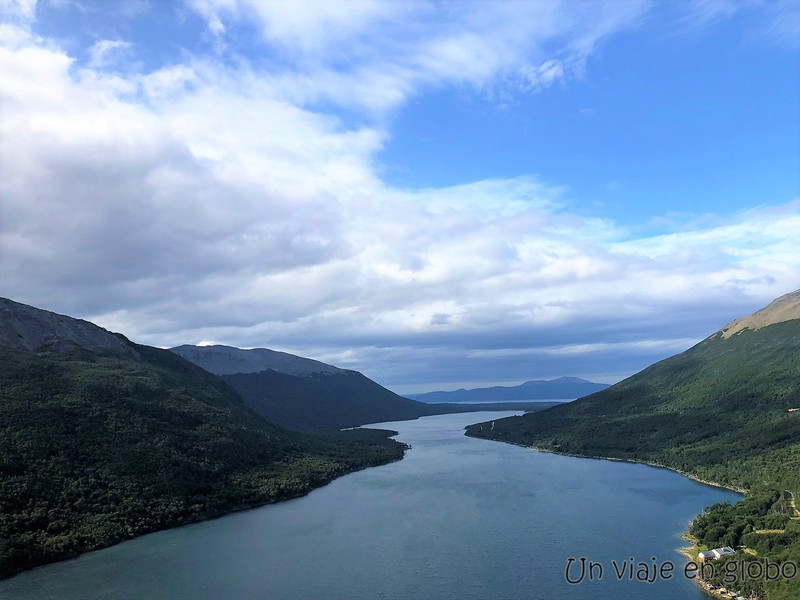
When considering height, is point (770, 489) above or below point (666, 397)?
below

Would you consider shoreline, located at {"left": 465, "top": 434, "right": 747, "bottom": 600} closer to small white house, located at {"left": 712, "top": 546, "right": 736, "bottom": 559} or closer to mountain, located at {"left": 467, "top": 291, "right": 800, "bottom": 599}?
mountain, located at {"left": 467, "top": 291, "right": 800, "bottom": 599}

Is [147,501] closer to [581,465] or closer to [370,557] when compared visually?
[370,557]

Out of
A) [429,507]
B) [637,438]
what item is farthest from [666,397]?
[429,507]

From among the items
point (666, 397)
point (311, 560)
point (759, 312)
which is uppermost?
point (759, 312)

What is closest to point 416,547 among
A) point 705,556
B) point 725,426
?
point 705,556

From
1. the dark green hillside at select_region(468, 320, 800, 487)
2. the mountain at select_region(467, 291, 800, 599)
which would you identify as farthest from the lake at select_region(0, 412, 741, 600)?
the dark green hillside at select_region(468, 320, 800, 487)

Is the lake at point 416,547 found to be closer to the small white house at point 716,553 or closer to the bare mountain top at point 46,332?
the small white house at point 716,553
